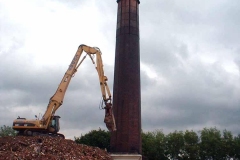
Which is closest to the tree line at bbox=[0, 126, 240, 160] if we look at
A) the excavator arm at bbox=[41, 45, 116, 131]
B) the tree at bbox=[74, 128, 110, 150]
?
the tree at bbox=[74, 128, 110, 150]

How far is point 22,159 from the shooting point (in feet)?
44.7

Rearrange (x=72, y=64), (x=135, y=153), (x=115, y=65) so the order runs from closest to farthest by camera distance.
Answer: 1. (x=72, y=64)
2. (x=135, y=153)
3. (x=115, y=65)

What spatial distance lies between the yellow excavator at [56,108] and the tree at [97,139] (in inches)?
800

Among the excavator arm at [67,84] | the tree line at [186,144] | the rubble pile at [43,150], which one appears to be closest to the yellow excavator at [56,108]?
the excavator arm at [67,84]

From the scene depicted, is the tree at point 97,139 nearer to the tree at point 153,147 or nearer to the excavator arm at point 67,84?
the tree at point 153,147

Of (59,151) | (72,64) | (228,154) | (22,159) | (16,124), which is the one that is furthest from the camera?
(228,154)

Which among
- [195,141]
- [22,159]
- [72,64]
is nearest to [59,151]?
[22,159]

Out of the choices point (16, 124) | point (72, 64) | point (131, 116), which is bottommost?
point (16, 124)

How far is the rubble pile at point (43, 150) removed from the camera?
14.0 metres

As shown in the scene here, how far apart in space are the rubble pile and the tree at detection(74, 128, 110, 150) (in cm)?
2397

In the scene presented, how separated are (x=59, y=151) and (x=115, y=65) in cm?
1741

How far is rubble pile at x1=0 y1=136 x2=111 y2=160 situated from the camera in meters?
14.0

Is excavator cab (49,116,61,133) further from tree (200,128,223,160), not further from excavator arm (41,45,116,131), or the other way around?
tree (200,128,223,160)

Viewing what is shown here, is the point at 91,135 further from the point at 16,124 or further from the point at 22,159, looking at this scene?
the point at 22,159
